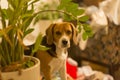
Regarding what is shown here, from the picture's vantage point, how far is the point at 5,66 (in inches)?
32.3

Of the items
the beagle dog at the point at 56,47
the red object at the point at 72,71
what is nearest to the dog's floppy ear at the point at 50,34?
the beagle dog at the point at 56,47

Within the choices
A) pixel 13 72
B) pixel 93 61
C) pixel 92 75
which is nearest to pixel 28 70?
pixel 13 72

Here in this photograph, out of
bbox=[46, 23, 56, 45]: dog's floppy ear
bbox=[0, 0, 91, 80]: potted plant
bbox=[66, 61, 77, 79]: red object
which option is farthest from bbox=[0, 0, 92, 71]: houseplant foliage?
bbox=[66, 61, 77, 79]: red object

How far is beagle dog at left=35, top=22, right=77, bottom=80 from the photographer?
→ 3.13 feet

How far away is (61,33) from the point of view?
96 centimetres

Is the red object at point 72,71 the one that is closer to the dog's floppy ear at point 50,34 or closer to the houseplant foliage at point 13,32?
the dog's floppy ear at point 50,34

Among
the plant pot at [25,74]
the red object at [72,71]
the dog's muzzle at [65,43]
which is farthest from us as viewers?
the red object at [72,71]

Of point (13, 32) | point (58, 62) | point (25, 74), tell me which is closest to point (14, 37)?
point (13, 32)

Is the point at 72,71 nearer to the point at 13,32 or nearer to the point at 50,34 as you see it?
the point at 50,34

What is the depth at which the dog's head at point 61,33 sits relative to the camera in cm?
95

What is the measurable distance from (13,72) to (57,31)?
250 millimetres

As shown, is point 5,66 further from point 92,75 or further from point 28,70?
point 92,75

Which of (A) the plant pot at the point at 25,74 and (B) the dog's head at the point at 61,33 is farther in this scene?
(B) the dog's head at the point at 61,33

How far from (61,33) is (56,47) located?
0.22ft
